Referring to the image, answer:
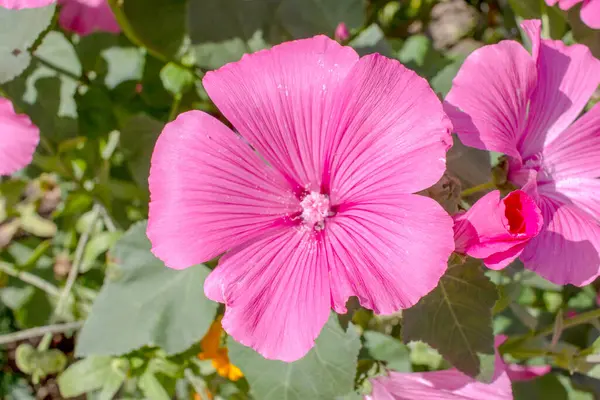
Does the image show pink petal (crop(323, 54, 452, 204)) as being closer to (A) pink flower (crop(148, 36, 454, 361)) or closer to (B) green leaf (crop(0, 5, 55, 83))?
(A) pink flower (crop(148, 36, 454, 361))

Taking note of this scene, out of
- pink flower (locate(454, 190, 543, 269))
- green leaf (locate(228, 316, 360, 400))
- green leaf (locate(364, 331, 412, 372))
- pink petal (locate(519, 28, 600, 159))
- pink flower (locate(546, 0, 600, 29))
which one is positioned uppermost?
pink flower (locate(546, 0, 600, 29))

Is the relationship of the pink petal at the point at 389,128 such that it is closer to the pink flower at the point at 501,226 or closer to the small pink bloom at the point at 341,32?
the pink flower at the point at 501,226

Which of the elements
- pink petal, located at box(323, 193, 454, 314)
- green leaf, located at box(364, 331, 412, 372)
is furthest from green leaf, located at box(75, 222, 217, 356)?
pink petal, located at box(323, 193, 454, 314)

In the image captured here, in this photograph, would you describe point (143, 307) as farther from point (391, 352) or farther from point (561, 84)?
point (561, 84)

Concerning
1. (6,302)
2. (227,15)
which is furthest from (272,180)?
(6,302)

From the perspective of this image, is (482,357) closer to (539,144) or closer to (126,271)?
(539,144)

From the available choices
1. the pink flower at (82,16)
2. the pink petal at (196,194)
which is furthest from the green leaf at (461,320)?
the pink flower at (82,16)

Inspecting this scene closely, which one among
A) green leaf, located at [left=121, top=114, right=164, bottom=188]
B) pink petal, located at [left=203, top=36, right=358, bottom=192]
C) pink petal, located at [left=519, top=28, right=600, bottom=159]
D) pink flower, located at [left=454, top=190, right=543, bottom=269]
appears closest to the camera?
pink flower, located at [left=454, top=190, right=543, bottom=269]
